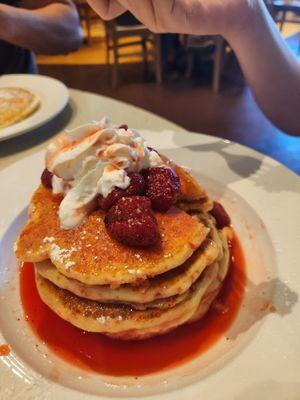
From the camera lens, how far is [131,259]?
1.03 metres

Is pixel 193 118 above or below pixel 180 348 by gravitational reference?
below

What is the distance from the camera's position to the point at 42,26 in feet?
8.43

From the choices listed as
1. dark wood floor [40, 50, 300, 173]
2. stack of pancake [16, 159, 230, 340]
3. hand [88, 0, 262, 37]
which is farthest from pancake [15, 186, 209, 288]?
dark wood floor [40, 50, 300, 173]

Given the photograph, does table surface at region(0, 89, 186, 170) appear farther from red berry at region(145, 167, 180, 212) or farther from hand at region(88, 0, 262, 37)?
red berry at region(145, 167, 180, 212)

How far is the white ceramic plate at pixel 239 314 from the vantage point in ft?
3.00

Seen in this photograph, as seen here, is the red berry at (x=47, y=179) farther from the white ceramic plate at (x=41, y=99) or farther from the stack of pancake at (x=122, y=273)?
the white ceramic plate at (x=41, y=99)

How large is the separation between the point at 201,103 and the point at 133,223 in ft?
10.8

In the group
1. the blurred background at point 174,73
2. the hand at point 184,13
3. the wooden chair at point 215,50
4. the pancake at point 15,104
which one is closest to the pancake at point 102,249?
the hand at point 184,13

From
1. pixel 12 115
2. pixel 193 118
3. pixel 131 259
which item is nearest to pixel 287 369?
pixel 131 259

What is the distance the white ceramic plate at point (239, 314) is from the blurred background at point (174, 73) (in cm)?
157

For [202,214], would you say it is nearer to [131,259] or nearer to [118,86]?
[131,259]

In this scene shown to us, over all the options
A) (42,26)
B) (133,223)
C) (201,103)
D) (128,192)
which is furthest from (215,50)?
(133,223)

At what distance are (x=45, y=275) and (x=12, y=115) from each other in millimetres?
1097

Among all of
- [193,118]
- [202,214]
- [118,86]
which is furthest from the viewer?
[118,86]
